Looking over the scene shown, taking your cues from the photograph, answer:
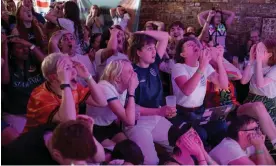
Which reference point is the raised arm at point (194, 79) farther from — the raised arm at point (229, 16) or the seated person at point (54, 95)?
the raised arm at point (229, 16)

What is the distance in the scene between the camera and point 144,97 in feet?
9.20

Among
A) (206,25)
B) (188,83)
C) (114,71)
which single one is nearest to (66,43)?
(114,71)

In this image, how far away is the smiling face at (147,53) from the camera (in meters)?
2.82

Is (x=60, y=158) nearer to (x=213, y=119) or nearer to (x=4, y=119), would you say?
(x=4, y=119)

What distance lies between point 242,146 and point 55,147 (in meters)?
1.41

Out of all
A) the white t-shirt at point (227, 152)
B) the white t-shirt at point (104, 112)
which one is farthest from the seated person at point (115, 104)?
the white t-shirt at point (227, 152)

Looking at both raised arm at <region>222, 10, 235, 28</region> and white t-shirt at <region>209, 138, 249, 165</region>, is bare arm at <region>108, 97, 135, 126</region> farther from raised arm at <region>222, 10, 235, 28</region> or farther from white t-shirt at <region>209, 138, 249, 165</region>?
raised arm at <region>222, 10, 235, 28</region>

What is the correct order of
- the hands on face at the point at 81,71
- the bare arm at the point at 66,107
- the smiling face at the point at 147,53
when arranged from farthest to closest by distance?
the smiling face at the point at 147,53, the hands on face at the point at 81,71, the bare arm at the point at 66,107

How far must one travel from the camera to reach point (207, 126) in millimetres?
2873

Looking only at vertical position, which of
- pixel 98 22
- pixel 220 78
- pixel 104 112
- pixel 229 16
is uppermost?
pixel 229 16

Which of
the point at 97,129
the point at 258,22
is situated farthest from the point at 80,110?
the point at 258,22

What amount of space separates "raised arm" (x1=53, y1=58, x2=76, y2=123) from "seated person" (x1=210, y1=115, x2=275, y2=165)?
1027mm

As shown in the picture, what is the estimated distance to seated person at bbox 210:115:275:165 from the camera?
251cm

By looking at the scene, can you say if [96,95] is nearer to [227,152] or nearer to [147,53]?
[147,53]
